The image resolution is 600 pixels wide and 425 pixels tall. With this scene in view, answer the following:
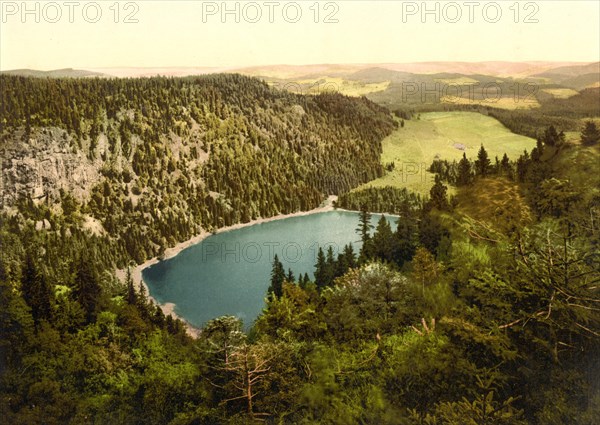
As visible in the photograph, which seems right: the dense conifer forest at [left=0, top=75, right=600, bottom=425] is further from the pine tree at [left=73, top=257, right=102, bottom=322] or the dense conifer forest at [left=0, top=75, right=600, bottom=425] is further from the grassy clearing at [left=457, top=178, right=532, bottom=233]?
the grassy clearing at [left=457, top=178, right=532, bottom=233]

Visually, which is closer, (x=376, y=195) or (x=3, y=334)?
(x=3, y=334)

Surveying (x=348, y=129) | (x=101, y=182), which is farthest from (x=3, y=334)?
(x=348, y=129)

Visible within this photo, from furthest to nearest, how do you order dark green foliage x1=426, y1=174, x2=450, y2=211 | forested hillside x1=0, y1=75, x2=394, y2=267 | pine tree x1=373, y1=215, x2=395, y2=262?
forested hillside x1=0, y1=75, x2=394, y2=267 → pine tree x1=373, y1=215, x2=395, y2=262 → dark green foliage x1=426, y1=174, x2=450, y2=211

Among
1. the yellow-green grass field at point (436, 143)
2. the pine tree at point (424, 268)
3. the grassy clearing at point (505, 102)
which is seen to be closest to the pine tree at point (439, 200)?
the pine tree at point (424, 268)

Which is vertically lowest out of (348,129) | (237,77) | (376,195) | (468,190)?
(376,195)

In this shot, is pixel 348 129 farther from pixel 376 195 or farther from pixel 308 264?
pixel 308 264

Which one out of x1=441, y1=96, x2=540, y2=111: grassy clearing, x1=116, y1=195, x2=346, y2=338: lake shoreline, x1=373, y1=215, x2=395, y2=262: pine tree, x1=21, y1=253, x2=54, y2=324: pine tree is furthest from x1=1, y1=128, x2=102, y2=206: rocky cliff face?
x1=441, y1=96, x2=540, y2=111: grassy clearing
